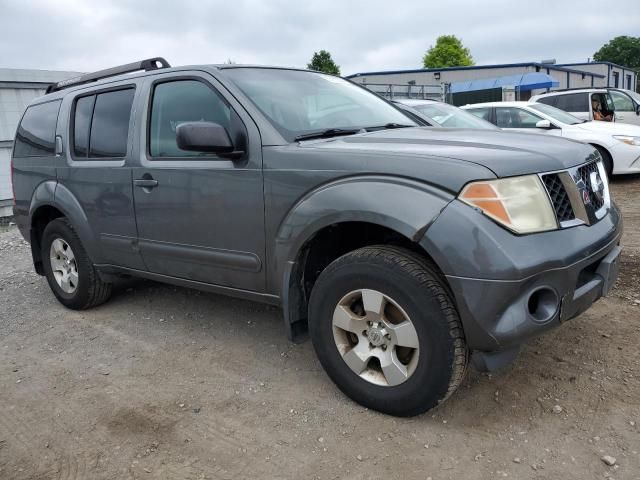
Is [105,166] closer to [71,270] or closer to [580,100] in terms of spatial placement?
[71,270]

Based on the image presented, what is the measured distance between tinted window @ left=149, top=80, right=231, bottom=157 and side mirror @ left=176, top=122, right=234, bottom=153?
299 millimetres

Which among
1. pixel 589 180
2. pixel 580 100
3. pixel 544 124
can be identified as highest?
pixel 580 100

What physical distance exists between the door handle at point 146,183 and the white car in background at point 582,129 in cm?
612

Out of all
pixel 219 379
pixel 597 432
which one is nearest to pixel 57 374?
pixel 219 379

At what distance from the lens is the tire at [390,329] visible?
237 cm

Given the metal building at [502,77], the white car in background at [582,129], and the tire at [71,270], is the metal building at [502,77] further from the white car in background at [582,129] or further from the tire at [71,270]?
the tire at [71,270]

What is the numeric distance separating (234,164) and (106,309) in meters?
2.31

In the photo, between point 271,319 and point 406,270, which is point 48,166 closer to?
point 271,319

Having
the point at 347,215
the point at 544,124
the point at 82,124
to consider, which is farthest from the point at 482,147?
the point at 544,124

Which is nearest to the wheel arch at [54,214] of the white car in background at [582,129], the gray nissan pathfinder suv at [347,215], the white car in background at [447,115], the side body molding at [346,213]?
the gray nissan pathfinder suv at [347,215]

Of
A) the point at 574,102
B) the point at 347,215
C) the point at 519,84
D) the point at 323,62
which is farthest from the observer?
the point at 323,62

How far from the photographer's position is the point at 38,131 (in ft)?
15.1

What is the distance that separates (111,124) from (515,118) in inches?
303

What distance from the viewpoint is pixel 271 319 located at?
4078 millimetres
